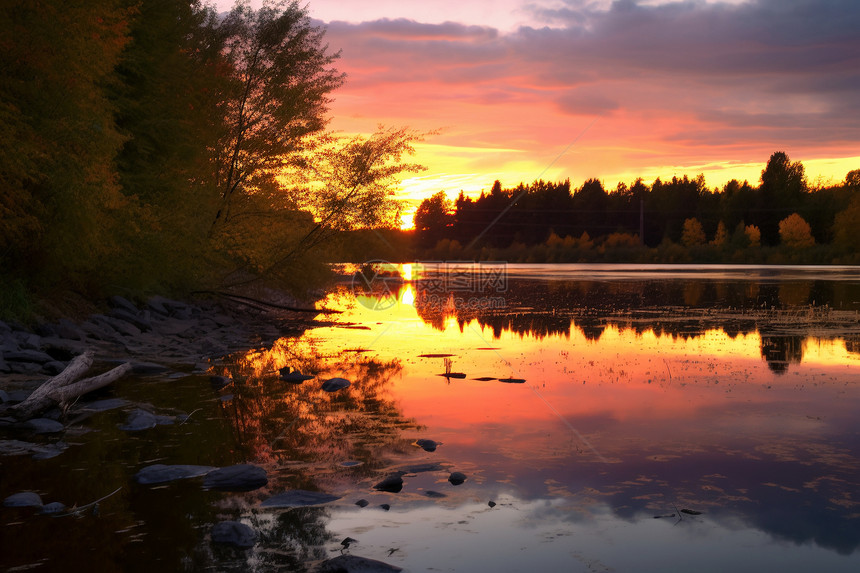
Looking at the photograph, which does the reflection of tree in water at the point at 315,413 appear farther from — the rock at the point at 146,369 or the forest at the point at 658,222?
the forest at the point at 658,222

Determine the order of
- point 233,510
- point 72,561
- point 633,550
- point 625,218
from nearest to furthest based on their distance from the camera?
1. point 72,561
2. point 633,550
3. point 233,510
4. point 625,218

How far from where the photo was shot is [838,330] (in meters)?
24.5

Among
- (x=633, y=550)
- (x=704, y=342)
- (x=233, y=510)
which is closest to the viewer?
(x=633, y=550)

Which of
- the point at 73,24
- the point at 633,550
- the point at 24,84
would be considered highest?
the point at 73,24

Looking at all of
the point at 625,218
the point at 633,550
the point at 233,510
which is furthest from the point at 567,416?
the point at 625,218

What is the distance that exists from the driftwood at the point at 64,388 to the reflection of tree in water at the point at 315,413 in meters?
2.59

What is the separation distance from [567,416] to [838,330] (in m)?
16.0

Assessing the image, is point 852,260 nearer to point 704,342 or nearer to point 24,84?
point 704,342

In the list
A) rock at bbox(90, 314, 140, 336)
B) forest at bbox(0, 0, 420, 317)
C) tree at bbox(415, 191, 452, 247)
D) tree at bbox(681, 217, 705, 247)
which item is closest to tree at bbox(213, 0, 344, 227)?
forest at bbox(0, 0, 420, 317)

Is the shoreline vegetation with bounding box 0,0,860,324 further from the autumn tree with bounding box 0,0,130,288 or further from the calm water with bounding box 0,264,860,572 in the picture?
the calm water with bounding box 0,264,860,572

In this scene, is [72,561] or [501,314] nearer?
[72,561]

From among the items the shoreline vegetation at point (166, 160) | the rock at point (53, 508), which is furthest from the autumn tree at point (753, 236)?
the rock at point (53, 508)

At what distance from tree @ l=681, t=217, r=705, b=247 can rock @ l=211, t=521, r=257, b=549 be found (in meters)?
135

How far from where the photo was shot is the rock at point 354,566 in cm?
662
